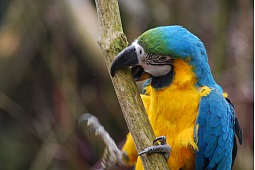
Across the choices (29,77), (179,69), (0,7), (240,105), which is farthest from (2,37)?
(179,69)

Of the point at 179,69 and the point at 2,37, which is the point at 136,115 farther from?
the point at 2,37

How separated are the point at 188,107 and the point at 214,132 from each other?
144 millimetres

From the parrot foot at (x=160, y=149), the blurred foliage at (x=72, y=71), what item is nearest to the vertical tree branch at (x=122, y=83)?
the parrot foot at (x=160, y=149)

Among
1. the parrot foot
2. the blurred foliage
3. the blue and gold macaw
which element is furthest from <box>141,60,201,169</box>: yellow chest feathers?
the blurred foliage

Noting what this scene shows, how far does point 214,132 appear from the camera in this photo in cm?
206

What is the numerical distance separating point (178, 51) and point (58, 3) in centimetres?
182

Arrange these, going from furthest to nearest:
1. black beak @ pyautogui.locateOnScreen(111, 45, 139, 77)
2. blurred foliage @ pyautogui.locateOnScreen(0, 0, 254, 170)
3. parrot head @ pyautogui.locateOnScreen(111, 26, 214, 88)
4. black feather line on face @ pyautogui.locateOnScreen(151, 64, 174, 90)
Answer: blurred foliage @ pyautogui.locateOnScreen(0, 0, 254, 170) < black feather line on face @ pyautogui.locateOnScreen(151, 64, 174, 90) < parrot head @ pyautogui.locateOnScreen(111, 26, 214, 88) < black beak @ pyautogui.locateOnScreen(111, 45, 139, 77)

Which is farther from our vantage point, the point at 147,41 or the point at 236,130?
the point at 236,130

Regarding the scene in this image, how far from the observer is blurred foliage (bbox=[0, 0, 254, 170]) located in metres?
3.39

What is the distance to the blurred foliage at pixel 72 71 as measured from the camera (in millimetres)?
3395

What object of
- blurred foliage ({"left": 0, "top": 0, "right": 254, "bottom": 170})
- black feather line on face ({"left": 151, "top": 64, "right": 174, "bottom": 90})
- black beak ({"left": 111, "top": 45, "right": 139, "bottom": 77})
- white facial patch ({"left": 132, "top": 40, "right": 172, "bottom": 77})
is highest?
black beak ({"left": 111, "top": 45, "right": 139, "bottom": 77})

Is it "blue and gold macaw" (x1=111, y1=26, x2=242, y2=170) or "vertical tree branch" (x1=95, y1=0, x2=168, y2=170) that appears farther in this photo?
"blue and gold macaw" (x1=111, y1=26, x2=242, y2=170)

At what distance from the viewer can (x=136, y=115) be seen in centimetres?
178

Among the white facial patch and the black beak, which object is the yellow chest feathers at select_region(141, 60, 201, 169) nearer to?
the white facial patch
